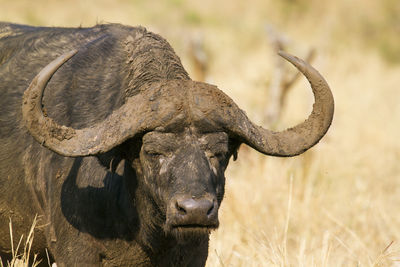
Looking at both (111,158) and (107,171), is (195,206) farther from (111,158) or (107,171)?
(107,171)

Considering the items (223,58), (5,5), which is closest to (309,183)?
(223,58)

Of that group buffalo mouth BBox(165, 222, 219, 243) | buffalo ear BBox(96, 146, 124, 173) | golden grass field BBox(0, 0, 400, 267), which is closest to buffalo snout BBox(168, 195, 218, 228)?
buffalo mouth BBox(165, 222, 219, 243)

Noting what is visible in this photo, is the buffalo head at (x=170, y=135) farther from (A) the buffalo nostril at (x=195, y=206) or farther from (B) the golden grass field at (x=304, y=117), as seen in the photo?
(B) the golden grass field at (x=304, y=117)

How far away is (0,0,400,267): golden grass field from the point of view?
241 inches

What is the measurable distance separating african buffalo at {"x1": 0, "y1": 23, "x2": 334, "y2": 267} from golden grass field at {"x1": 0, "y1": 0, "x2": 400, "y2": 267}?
2.78 feet

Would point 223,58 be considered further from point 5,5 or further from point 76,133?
point 76,133

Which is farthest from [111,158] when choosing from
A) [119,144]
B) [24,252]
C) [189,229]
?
[24,252]

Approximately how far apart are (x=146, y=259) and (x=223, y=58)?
13.0m

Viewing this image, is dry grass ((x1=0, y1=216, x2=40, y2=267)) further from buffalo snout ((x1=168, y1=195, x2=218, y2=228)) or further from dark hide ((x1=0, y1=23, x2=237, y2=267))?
buffalo snout ((x1=168, y1=195, x2=218, y2=228))

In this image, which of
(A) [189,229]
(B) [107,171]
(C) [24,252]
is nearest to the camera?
(A) [189,229]

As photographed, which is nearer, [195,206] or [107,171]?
[195,206]

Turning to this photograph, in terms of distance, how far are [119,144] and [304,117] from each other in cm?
799

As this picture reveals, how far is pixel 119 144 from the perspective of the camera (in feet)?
12.5

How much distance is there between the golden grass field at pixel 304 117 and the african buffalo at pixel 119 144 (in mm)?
847
